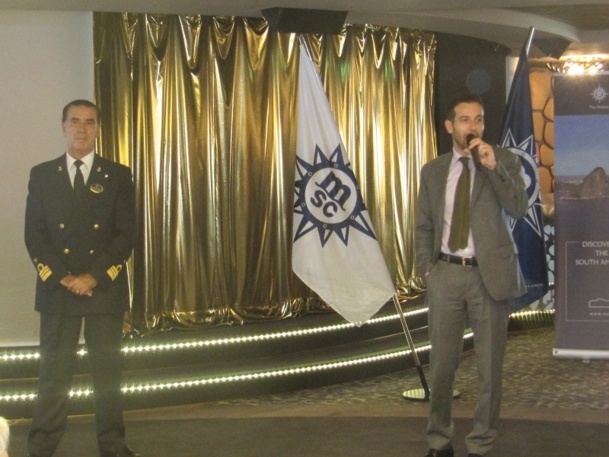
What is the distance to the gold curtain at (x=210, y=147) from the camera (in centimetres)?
641

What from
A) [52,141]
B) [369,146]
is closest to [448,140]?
[369,146]

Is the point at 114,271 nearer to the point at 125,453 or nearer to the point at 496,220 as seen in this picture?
the point at 125,453

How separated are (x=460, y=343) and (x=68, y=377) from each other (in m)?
1.89

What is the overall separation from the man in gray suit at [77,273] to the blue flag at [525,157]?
3.39 m

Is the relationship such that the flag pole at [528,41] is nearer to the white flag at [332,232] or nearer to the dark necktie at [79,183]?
the white flag at [332,232]

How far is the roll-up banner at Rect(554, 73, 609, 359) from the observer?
6.97 m

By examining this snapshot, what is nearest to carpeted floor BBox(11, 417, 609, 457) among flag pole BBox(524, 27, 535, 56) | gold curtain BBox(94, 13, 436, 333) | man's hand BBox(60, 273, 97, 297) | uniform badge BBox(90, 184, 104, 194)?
man's hand BBox(60, 273, 97, 297)

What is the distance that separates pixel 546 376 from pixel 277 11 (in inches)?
123

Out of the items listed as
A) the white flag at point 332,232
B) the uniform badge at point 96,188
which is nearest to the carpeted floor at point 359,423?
the white flag at point 332,232

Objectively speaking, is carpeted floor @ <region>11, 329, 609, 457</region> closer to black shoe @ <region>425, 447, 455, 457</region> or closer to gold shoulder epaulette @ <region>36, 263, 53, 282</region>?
black shoe @ <region>425, 447, 455, 457</region>

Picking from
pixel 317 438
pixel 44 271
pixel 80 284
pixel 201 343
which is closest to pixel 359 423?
pixel 317 438

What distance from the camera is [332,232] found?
19.7ft

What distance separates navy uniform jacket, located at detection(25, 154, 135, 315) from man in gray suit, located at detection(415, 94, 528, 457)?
148cm

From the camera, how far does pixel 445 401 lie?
4574mm
